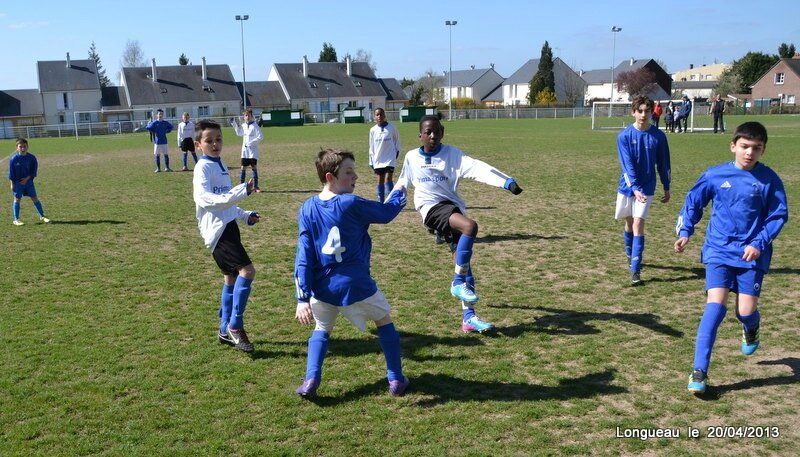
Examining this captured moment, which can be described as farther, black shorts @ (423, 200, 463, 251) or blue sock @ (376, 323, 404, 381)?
black shorts @ (423, 200, 463, 251)

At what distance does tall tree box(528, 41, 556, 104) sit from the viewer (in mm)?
101000

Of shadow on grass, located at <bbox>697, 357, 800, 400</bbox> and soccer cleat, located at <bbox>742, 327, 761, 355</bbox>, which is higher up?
soccer cleat, located at <bbox>742, 327, 761, 355</bbox>

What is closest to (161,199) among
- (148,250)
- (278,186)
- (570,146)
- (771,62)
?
(278,186)

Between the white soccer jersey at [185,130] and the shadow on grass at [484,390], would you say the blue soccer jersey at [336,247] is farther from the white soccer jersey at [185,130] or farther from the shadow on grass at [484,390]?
the white soccer jersey at [185,130]

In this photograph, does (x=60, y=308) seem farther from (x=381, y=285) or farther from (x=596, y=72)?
(x=596, y=72)

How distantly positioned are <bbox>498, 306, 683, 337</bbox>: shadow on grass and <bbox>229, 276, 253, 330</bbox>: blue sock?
2.58 meters

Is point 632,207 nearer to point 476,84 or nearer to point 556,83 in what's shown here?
point 556,83

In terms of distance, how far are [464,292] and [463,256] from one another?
378 millimetres

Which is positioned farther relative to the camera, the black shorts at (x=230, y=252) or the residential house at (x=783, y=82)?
the residential house at (x=783, y=82)

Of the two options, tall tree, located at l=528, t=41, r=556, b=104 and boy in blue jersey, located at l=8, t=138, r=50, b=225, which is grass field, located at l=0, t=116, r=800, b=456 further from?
tall tree, located at l=528, t=41, r=556, b=104

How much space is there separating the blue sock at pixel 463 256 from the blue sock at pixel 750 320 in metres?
2.55

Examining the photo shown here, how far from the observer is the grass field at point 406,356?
15.1 feet

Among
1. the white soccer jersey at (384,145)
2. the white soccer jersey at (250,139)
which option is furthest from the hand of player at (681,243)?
the white soccer jersey at (250,139)

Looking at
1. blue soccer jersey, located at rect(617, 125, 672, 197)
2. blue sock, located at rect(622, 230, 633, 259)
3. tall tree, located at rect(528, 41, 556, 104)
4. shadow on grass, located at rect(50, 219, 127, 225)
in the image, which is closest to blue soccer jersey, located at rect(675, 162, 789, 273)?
blue soccer jersey, located at rect(617, 125, 672, 197)
